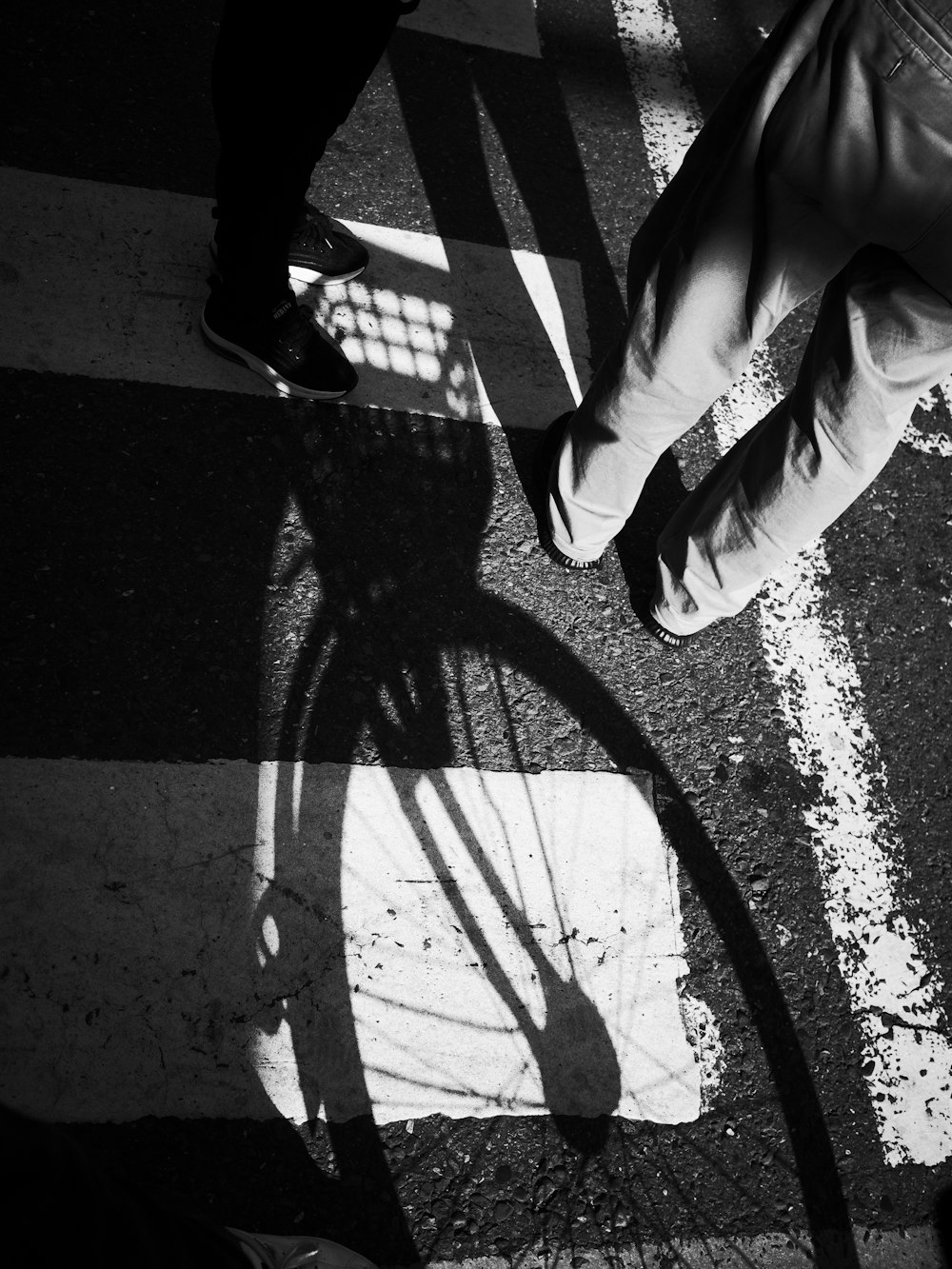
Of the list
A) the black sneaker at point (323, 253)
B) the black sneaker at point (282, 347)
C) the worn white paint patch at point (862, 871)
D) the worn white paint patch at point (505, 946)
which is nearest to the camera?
the worn white paint patch at point (505, 946)

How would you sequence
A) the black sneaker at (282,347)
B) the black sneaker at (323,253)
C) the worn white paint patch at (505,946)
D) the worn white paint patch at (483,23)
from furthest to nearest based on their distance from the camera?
the worn white paint patch at (483,23) < the black sneaker at (323,253) < the black sneaker at (282,347) < the worn white paint patch at (505,946)

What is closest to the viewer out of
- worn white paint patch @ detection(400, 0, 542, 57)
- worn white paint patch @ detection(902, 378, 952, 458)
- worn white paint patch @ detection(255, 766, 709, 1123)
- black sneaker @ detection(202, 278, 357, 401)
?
worn white paint patch @ detection(255, 766, 709, 1123)

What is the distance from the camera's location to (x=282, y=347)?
8.84 feet

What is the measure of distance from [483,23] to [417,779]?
341 centimetres

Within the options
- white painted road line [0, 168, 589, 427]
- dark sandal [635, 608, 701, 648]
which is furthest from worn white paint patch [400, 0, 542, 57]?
dark sandal [635, 608, 701, 648]

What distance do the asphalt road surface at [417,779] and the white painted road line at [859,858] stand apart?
0.01m

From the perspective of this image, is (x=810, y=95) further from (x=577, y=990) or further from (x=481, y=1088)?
(x=481, y=1088)

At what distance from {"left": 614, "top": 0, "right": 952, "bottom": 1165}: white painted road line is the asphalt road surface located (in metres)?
0.01

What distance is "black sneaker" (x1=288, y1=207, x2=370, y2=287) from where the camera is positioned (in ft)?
9.73

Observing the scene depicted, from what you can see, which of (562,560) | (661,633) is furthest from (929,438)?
(562,560)

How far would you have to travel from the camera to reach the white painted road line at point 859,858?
2.28 m

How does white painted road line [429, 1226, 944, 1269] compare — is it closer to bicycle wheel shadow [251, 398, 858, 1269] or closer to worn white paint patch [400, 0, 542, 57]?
bicycle wheel shadow [251, 398, 858, 1269]

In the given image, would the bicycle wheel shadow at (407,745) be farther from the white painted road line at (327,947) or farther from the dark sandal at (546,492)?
the dark sandal at (546,492)

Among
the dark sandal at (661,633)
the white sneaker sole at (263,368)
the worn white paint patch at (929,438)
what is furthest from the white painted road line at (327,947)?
the worn white paint patch at (929,438)
